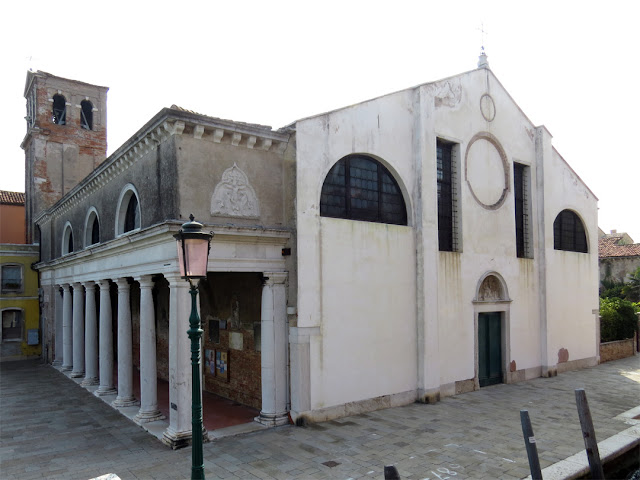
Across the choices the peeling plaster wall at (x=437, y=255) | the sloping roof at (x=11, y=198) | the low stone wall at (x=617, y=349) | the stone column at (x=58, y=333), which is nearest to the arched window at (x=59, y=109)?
the sloping roof at (x=11, y=198)

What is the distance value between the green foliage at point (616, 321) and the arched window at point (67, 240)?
20185mm

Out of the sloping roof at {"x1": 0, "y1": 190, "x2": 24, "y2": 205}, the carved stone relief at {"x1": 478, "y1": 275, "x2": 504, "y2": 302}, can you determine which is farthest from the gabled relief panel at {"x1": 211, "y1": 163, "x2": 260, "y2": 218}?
the sloping roof at {"x1": 0, "y1": 190, "x2": 24, "y2": 205}

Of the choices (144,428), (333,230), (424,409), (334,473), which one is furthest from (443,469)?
(144,428)

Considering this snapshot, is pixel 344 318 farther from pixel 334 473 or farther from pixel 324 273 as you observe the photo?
pixel 334 473

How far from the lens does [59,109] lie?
2298 cm

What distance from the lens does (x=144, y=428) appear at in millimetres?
9945

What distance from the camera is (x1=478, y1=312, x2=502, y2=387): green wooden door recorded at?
1355cm

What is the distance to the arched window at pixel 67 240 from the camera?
17.0 m

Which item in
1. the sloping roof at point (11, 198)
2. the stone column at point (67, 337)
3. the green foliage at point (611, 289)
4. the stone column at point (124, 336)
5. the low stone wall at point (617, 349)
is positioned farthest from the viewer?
the green foliage at point (611, 289)

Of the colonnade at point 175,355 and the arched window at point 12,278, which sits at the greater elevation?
the arched window at point 12,278

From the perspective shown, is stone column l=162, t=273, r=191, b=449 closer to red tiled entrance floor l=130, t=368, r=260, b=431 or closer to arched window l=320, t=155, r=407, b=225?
red tiled entrance floor l=130, t=368, r=260, b=431

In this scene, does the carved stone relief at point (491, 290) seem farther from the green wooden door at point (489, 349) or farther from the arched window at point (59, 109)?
the arched window at point (59, 109)

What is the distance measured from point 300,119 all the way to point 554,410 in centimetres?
861

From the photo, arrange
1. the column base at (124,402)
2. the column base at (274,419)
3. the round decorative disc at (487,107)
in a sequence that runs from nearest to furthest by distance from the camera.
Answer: the column base at (274,419) < the column base at (124,402) < the round decorative disc at (487,107)
